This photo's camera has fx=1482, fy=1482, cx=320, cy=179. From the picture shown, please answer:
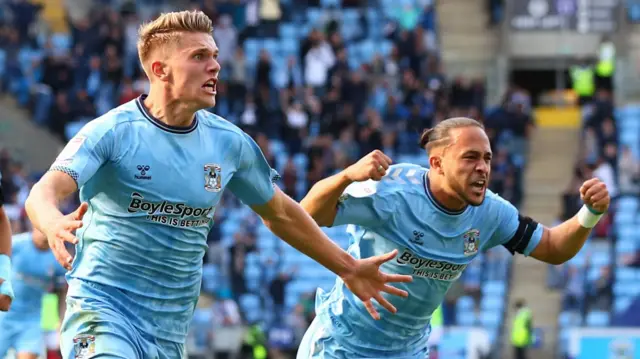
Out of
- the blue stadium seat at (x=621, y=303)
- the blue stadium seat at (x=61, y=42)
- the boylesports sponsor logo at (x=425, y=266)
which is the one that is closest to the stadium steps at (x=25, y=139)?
the blue stadium seat at (x=61, y=42)

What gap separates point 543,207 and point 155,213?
760 inches

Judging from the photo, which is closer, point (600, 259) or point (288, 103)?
point (600, 259)

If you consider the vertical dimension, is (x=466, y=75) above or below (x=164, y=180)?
below

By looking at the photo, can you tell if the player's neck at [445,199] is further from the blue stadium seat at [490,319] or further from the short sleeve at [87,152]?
the blue stadium seat at [490,319]

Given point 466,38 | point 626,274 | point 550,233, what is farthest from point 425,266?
point 466,38

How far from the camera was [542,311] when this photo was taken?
23203 millimetres

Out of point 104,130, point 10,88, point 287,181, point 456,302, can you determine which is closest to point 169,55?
point 104,130

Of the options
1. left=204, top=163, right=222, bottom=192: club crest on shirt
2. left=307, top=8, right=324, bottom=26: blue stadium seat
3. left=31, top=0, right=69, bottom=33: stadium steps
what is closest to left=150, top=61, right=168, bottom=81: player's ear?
left=204, top=163, right=222, bottom=192: club crest on shirt

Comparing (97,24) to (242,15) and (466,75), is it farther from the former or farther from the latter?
(466,75)

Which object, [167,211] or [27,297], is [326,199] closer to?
[167,211]

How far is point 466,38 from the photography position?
3012 centimetres

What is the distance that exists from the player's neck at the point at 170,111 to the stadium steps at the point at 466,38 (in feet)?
71.7

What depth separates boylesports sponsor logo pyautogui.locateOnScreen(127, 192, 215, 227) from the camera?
7.37m

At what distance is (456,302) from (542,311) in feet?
6.29
